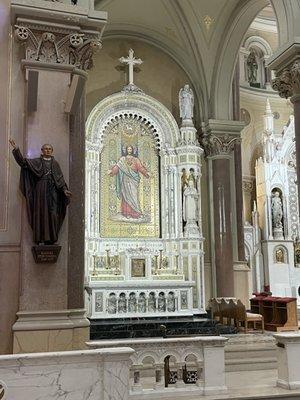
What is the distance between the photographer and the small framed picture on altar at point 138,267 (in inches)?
438

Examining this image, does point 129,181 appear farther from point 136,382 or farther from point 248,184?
point 248,184

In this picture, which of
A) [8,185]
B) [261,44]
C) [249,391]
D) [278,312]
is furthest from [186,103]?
[261,44]

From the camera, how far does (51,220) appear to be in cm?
600

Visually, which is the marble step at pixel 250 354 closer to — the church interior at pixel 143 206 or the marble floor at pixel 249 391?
the church interior at pixel 143 206

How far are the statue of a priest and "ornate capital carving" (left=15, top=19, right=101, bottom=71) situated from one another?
1.23m

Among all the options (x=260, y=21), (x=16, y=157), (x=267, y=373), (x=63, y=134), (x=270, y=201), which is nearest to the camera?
(x=16, y=157)

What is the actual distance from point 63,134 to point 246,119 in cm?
1500

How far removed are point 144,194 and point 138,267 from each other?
1834 millimetres

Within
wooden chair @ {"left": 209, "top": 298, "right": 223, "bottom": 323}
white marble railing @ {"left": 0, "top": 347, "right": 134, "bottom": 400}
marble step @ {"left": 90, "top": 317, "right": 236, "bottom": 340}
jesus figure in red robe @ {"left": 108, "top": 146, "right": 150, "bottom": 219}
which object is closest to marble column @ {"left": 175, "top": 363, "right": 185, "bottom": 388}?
white marble railing @ {"left": 0, "top": 347, "right": 134, "bottom": 400}

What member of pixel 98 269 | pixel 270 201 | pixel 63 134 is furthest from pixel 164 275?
pixel 270 201

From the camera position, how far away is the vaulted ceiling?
39.3 feet

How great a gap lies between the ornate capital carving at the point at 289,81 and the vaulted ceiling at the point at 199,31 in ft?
12.5

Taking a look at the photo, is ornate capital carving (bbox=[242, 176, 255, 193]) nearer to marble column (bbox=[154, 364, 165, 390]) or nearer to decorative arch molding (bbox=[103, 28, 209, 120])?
decorative arch molding (bbox=[103, 28, 209, 120])

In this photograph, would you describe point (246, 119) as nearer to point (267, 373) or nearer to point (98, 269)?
point (98, 269)
